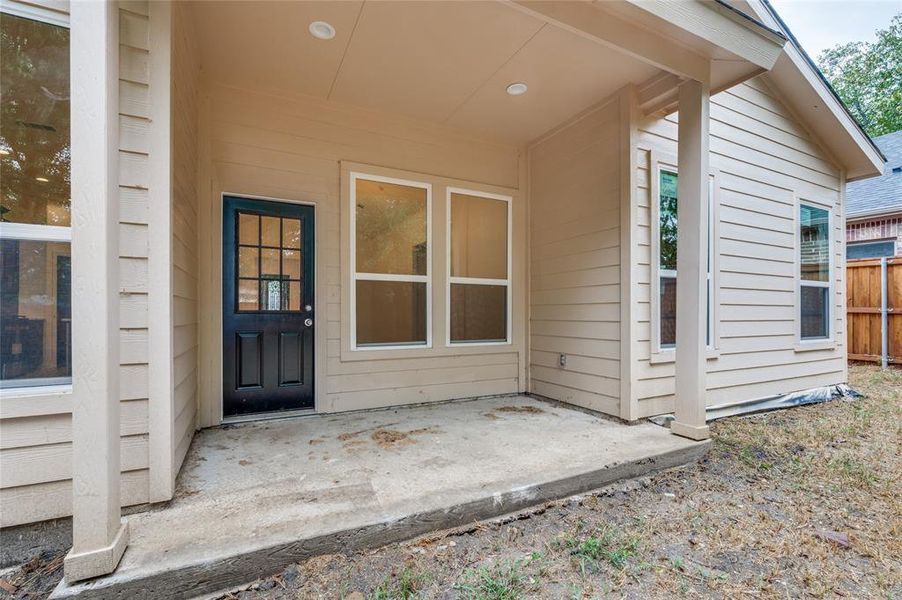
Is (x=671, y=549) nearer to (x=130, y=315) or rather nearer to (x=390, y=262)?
(x=130, y=315)

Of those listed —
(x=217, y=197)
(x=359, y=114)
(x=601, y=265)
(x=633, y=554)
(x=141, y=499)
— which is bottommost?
(x=633, y=554)

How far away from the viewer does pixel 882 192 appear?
8320mm

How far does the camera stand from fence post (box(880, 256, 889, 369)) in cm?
684

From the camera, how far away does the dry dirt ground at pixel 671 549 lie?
5.00ft

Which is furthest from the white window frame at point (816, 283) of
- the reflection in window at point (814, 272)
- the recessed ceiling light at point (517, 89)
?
the recessed ceiling light at point (517, 89)

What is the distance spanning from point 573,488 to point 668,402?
171cm

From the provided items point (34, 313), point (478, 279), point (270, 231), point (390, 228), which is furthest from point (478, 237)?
point (34, 313)

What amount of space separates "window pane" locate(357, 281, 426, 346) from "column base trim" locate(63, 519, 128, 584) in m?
2.28

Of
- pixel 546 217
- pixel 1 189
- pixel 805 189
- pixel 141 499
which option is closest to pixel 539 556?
pixel 141 499

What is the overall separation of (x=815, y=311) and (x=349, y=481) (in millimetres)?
5654

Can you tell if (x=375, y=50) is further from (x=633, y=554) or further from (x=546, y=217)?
(x=633, y=554)

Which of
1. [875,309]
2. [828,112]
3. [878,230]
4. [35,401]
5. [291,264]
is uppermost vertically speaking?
[828,112]

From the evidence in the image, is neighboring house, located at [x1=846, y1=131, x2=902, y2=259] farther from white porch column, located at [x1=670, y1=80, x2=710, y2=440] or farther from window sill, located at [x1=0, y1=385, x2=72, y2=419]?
window sill, located at [x1=0, y1=385, x2=72, y2=419]

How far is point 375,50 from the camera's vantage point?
2.80 m
